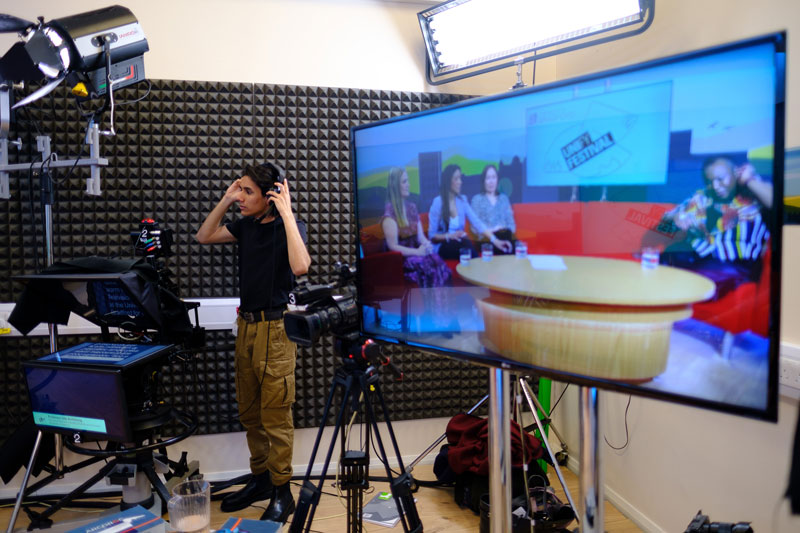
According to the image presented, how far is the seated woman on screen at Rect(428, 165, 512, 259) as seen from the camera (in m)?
1.55

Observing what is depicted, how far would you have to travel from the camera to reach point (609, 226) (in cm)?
126

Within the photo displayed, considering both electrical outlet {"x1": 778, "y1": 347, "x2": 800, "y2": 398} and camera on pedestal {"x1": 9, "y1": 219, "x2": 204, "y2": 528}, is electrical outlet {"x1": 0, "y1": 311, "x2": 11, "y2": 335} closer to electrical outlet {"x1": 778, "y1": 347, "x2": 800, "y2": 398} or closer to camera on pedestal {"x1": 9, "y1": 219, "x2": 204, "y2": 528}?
camera on pedestal {"x1": 9, "y1": 219, "x2": 204, "y2": 528}

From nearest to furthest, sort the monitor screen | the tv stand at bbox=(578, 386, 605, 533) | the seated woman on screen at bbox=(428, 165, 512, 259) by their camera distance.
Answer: the tv stand at bbox=(578, 386, 605, 533)
the seated woman on screen at bbox=(428, 165, 512, 259)
the monitor screen

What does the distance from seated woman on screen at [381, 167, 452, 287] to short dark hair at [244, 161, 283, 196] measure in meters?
1.23

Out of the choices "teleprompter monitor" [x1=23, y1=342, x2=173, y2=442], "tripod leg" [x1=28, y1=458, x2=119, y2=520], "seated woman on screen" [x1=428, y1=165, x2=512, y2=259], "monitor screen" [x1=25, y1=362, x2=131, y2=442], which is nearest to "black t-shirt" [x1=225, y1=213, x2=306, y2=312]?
"teleprompter monitor" [x1=23, y1=342, x2=173, y2=442]

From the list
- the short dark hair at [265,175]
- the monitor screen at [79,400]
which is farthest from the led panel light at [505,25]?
the monitor screen at [79,400]

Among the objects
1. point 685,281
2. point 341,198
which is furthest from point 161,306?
point 685,281

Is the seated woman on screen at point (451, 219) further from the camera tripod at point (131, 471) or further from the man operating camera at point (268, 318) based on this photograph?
the camera tripod at point (131, 471)

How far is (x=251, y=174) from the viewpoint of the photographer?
2842mm

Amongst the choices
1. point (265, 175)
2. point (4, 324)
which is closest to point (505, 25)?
point (265, 175)

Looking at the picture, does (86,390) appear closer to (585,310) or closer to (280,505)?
(280,505)

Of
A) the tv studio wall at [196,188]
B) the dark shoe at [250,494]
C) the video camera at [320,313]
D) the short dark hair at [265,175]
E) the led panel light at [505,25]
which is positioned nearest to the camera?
the video camera at [320,313]

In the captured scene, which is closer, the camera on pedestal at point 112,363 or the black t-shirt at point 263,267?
the camera on pedestal at point 112,363

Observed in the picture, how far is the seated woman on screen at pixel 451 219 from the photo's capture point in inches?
60.9
